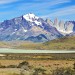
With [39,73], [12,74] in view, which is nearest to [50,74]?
[39,73]

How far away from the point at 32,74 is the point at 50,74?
3866 millimetres

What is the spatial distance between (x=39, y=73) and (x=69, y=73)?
5.69 meters

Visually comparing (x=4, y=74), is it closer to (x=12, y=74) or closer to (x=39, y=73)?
(x=12, y=74)

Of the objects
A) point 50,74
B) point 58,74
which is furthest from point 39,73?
point 58,74

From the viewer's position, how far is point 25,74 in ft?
157

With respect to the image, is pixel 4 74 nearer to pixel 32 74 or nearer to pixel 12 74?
pixel 12 74

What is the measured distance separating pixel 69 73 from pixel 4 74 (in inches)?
394

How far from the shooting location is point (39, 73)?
50.6 m

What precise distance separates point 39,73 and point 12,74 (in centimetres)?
449

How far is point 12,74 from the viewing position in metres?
49.1

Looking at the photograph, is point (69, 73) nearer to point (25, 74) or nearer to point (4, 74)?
point (25, 74)

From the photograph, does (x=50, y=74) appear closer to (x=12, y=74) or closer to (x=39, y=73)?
(x=39, y=73)

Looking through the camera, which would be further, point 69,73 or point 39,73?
point 39,73

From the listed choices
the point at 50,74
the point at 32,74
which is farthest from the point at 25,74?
the point at 50,74
